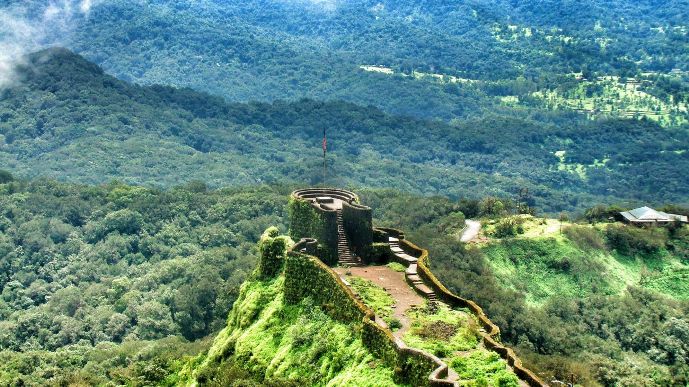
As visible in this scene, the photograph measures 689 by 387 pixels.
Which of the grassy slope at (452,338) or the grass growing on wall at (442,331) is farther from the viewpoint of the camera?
the grass growing on wall at (442,331)

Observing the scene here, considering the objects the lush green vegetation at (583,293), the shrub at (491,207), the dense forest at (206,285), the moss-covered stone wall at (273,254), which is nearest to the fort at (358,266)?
the moss-covered stone wall at (273,254)

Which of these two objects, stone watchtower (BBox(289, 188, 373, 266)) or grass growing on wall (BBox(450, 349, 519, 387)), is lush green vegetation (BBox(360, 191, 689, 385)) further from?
grass growing on wall (BBox(450, 349, 519, 387))

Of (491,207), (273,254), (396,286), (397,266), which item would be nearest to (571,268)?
(491,207)

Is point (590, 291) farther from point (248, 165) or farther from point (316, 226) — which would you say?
point (248, 165)

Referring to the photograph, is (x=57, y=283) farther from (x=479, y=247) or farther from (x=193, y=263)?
(x=479, y=247)

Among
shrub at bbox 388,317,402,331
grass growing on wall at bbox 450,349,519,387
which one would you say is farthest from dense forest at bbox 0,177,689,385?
grass growing on wall at bbox 450,349,519,387

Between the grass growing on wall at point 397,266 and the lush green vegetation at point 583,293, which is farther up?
the grass growing on wall at point 397,266

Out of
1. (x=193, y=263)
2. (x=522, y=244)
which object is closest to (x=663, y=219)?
(x=522, y=244)

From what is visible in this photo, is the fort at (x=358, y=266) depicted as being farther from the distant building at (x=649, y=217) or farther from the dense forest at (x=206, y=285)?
the distant building at (x=649, y=217)
